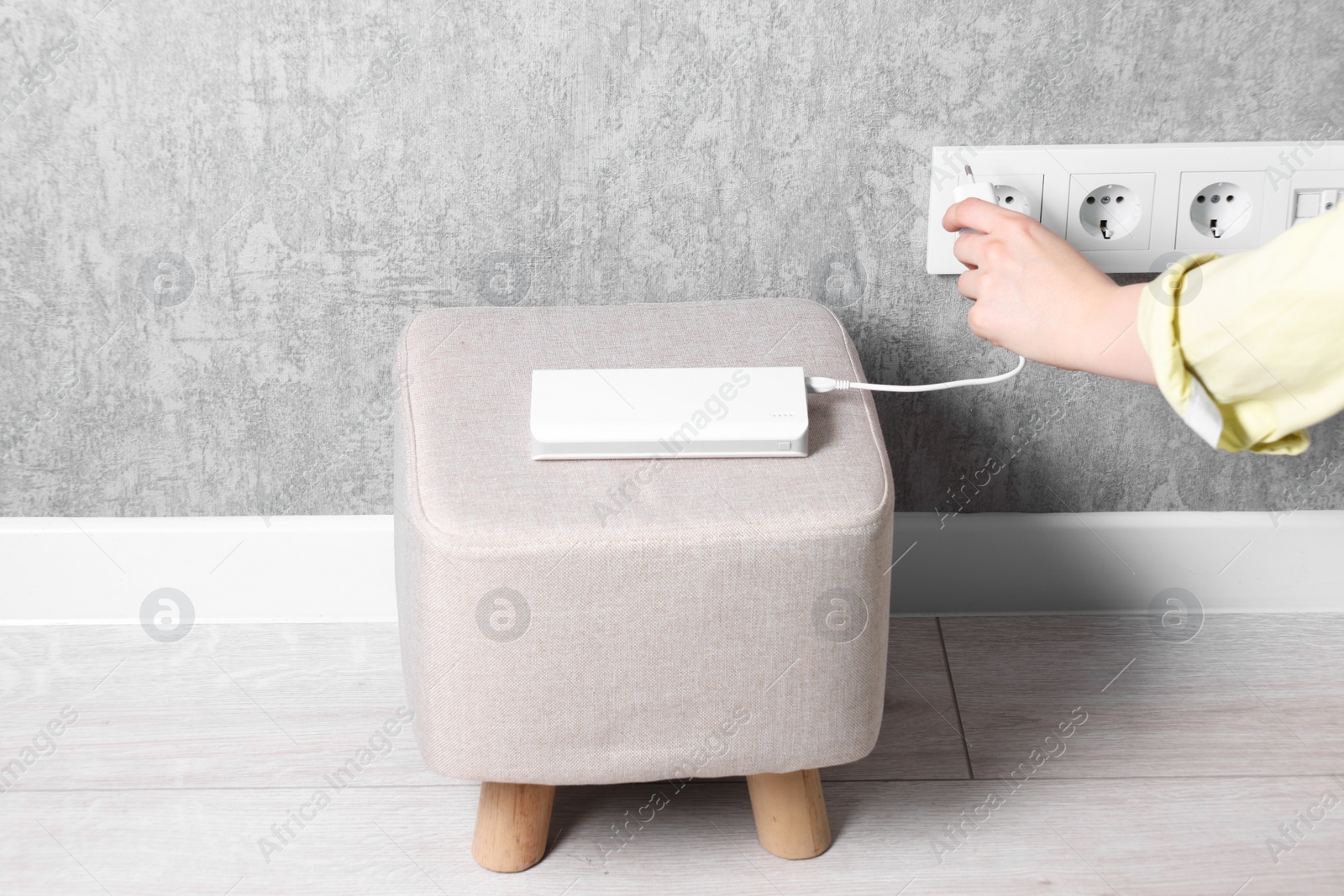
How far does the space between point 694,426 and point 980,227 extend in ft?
0.77

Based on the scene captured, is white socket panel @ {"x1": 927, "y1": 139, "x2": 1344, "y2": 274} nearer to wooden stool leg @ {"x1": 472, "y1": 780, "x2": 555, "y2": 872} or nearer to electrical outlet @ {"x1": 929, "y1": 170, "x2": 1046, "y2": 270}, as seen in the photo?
electrical outlet @ {"x1": 929, "y1": 170, "x2": 1046, "y2": 270}

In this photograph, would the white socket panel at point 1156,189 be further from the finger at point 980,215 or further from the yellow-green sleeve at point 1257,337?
the yellow-green sleeve at point 1257,337

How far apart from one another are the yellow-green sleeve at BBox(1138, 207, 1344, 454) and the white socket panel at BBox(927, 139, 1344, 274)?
15.1 inches

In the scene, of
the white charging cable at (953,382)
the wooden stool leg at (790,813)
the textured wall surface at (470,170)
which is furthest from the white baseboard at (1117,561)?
the wooden stool leg at (790,813)

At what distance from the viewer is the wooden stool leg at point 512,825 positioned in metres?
0.79

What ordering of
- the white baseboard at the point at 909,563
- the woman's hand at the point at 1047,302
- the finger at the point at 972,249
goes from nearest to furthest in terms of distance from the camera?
the woman's hand at the point at 1047,302, the finger at the point at 972,249, the white baseboard at the point at 909,563

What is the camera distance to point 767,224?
959 millimetres

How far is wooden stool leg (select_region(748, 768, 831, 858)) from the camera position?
793mm

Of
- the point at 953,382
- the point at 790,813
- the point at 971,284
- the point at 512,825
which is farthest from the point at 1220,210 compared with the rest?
the point at 512,825

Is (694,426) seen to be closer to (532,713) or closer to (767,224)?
(532,713)

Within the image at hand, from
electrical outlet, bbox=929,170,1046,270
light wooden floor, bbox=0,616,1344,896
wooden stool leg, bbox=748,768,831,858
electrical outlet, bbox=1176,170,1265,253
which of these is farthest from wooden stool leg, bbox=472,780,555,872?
electrical outlet, bbox=1176,170,1265,253

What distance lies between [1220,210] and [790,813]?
0.60 m

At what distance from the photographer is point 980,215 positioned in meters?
0.76

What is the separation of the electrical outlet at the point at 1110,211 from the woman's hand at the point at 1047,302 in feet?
0.74
